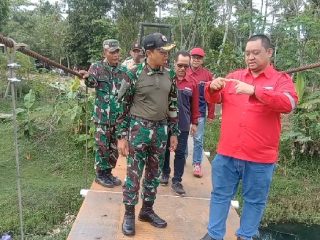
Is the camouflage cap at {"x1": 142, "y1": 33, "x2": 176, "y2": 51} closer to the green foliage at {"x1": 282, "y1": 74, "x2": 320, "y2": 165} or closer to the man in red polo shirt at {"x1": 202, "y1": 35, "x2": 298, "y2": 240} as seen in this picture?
the man in red polo shirt at {"x1": 202, "y1": 35, "x2": 298, "y2": 240}

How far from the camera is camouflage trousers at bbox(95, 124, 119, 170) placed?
3.47 meters

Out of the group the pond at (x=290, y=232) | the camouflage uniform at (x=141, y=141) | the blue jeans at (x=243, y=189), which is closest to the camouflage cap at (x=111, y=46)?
the camouflage uniform at (x=141, y=141)

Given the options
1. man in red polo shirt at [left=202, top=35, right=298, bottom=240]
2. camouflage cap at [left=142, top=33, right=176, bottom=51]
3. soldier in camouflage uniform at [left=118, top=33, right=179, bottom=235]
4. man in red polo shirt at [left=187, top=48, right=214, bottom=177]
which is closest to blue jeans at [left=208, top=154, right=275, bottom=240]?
man in red polo shirt at [left=202, top=35, right=298, bottom=240]

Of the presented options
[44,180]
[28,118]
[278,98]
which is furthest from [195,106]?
[28,118]

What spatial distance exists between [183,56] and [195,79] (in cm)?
39

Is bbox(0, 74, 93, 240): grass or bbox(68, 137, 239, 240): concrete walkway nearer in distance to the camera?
bbox(68, 137, 239, 240): concrete walkway

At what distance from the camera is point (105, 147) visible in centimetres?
349

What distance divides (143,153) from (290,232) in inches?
106

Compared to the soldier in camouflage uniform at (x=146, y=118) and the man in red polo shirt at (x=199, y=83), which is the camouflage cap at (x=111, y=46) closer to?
the man in red polo shirt at (x=199, y=83)

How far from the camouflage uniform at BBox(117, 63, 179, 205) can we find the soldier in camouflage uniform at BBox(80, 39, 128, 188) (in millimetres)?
786

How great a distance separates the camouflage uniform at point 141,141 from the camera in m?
2.55

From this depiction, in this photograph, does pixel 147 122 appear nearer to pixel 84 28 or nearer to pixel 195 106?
pixel 195 106

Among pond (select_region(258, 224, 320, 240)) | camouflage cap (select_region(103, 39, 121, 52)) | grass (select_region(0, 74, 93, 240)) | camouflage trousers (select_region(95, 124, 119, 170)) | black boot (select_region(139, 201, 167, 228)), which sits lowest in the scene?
pond (select_region(258, 224, 320, 240))

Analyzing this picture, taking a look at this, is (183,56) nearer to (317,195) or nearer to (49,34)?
(317,195)
